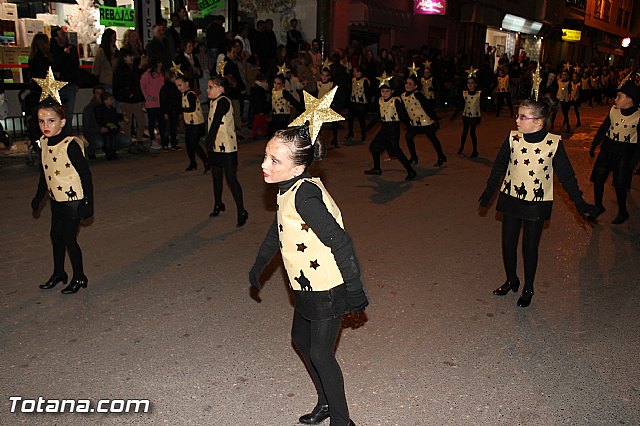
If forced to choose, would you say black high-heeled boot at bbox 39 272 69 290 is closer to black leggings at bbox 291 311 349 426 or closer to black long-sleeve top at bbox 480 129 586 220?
black leggings at bbox 291 311 349 426

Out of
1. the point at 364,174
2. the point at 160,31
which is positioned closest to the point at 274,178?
the point at 364,174

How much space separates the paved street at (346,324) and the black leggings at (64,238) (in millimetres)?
315

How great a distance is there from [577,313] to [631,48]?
252 ft

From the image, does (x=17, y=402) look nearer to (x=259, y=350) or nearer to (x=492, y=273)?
(x=259, y=350)

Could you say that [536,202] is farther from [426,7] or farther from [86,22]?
[426,7]

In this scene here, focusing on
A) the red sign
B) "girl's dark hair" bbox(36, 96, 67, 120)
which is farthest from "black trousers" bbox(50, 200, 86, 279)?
the red sign

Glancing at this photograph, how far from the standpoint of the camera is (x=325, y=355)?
3418mm

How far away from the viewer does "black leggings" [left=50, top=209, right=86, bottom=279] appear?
17.9 ft

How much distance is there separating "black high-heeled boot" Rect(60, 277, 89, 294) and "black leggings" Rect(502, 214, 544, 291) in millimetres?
3915

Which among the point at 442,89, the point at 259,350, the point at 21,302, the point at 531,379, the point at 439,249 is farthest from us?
the point at 442,89

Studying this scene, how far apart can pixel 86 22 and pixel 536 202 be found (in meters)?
13.2

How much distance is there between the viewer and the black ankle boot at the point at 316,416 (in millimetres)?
3760

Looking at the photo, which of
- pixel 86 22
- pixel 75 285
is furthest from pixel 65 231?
pixel 86 22

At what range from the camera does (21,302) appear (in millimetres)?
5371
